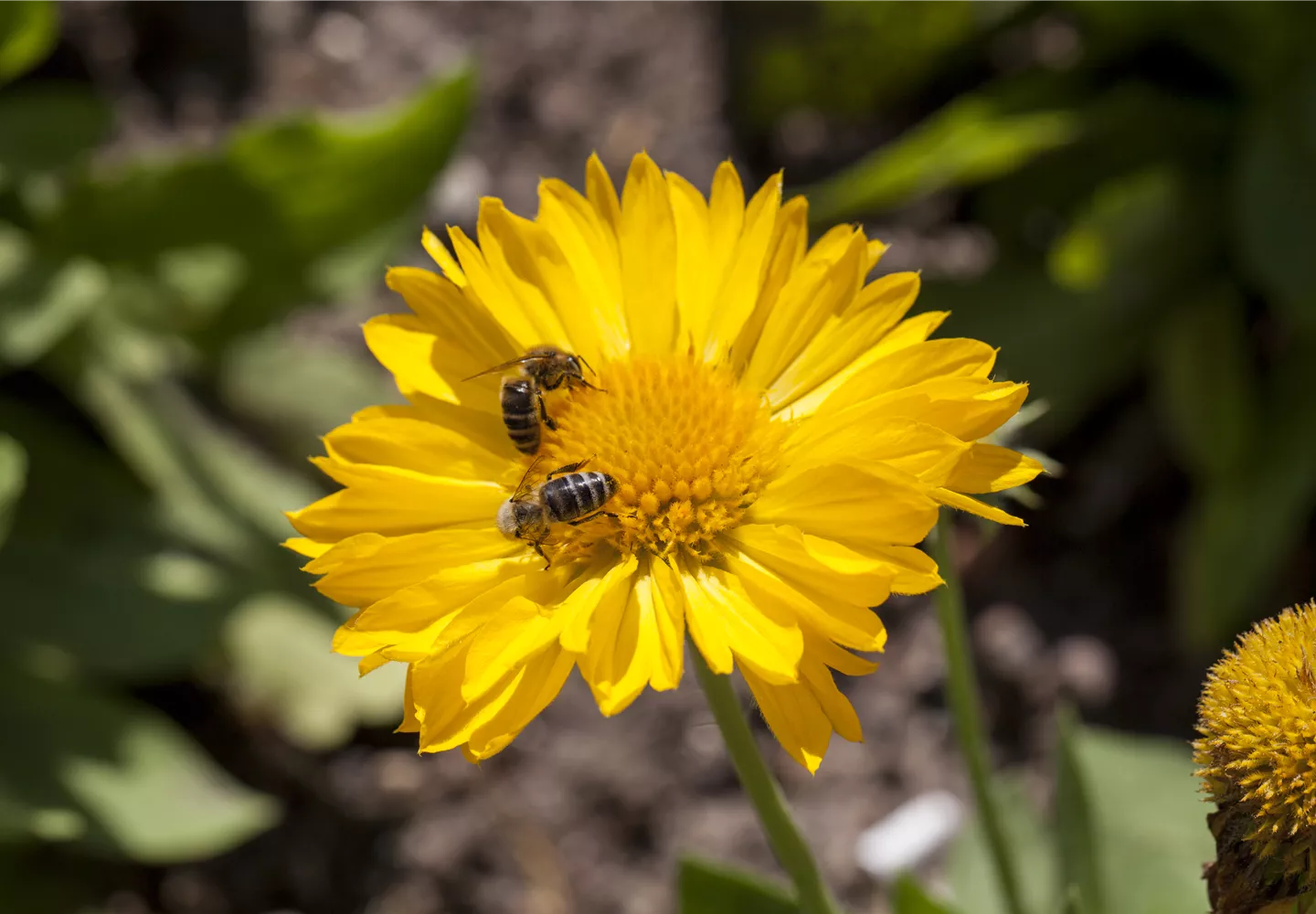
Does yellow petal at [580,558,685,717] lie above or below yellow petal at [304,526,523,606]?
below

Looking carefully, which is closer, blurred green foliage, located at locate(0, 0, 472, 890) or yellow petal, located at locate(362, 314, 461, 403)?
yellow petal, located at locate(362, 314, 461, 403)

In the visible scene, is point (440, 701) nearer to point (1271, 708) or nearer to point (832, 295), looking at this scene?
point (832, 295)

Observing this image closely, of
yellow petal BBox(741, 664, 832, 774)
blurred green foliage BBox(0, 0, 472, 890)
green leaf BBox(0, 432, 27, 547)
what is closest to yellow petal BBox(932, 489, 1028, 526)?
yellow petal BBox(741, 664, 832, 774)

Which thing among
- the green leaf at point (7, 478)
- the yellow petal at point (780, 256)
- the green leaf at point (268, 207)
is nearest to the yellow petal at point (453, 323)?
the yellow petal at point (780, 256)

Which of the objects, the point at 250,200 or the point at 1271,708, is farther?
the point at 250,200

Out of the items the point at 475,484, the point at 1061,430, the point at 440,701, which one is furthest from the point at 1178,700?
the point at 440,701

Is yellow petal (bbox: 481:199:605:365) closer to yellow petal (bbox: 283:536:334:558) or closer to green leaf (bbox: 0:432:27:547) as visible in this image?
yellow petal (bbox: 283:536:334:558)
